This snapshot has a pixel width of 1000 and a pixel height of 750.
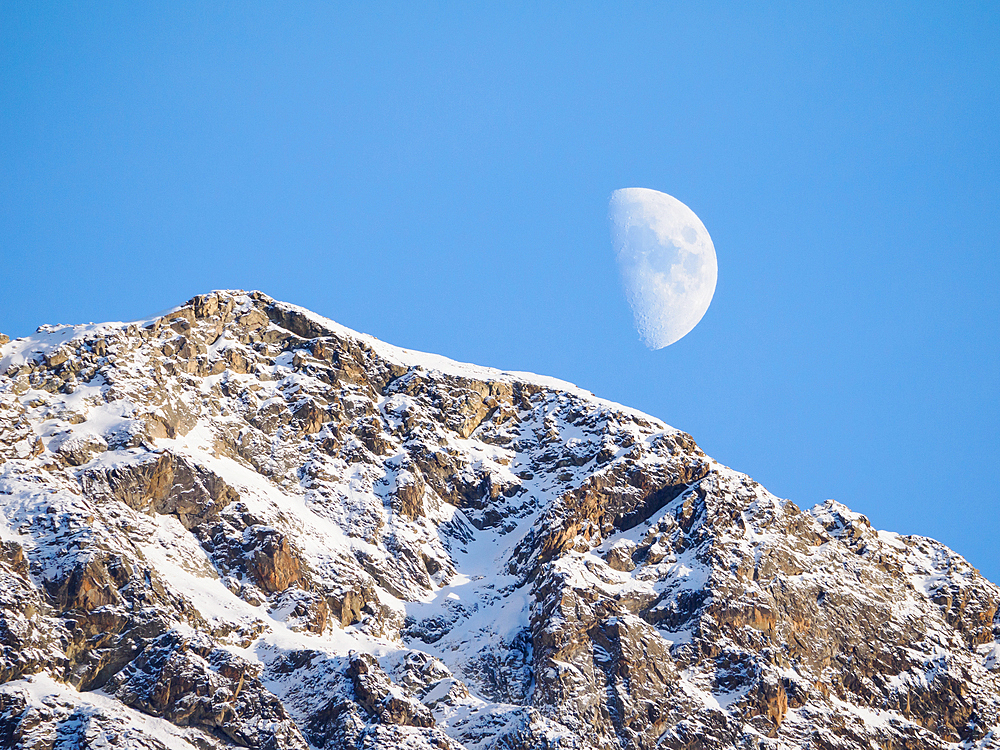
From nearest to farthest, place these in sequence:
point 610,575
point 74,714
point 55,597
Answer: point 74,714, point 55,597, point 610,575

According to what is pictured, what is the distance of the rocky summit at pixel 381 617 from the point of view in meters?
159

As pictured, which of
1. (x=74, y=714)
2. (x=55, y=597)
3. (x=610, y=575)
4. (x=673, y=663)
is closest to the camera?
(x=74, y=714)

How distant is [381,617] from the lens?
606 ft

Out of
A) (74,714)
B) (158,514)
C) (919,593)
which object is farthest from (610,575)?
(74,714)

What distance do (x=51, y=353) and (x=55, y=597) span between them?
42.4 metres

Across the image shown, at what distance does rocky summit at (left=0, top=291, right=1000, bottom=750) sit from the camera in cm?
15938

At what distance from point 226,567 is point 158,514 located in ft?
34.4

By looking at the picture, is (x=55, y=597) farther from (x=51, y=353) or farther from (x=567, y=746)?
(x=567, y=746)

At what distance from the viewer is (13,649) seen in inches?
6166

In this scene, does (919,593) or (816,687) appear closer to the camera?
(816,687)

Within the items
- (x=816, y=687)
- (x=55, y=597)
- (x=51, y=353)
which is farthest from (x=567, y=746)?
(x=51, y=353)

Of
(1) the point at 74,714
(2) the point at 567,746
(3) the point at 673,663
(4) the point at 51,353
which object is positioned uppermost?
(4) the point at 51,353

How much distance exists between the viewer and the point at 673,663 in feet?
580

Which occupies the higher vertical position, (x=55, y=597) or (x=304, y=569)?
(x=304, y=569)
